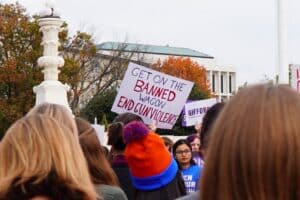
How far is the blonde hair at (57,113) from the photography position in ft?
10.9

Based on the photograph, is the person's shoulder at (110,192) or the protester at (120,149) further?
the protester at (120,149)

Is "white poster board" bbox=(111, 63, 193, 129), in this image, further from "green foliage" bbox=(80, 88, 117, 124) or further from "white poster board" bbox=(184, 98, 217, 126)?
"green foliage" bbox=(80, 88, 117, 124)

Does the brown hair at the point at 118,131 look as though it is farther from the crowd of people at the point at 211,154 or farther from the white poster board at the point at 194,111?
the white poster board at the point at 194,111

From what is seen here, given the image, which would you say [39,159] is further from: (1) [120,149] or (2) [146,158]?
(1) [120,149]

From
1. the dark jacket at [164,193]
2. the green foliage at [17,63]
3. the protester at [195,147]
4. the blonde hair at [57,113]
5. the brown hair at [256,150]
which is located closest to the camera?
the brown hair at [256,150]

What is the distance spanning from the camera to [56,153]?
2979 mm

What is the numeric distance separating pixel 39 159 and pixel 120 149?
3.27m

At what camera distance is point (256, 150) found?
7.14 feet

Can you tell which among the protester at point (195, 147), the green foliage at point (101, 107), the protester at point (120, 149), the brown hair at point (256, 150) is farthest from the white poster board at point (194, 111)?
the green foliage at point (101, 107)

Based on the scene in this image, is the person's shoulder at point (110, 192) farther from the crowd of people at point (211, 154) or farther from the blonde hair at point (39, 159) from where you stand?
the blonde hair at point (39, 159)

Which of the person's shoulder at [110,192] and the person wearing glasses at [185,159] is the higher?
the person's shoulder at [110,192]

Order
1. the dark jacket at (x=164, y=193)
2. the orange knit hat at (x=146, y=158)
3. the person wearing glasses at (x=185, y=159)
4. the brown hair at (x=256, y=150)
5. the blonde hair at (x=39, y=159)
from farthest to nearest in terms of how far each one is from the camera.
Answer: the person wearing glasses at (x=185, y=159)
the dark jacket at (x=164, y=193)
the orange knit hat at (x=146, y=158)
the blonde hair at (x=39, y=159)
the brown hair at (x=256, y=150)

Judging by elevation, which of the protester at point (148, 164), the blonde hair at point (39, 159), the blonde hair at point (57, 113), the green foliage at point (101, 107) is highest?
the blonde hair at point (57, 113)

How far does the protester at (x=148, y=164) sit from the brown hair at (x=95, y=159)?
132 centimetres
